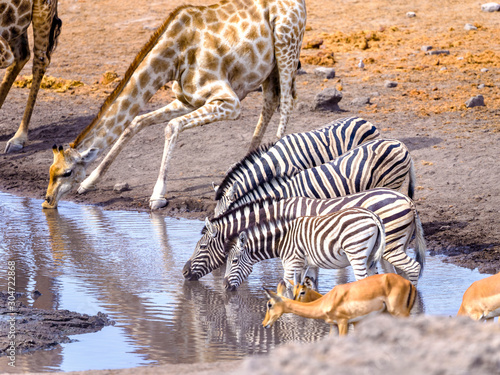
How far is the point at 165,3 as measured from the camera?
69.7 ft

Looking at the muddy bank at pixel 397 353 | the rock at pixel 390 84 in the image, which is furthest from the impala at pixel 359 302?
the rock at pixel 390 84

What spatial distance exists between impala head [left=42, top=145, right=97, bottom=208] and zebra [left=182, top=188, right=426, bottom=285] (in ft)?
9.49

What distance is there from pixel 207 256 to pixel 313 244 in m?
1.20

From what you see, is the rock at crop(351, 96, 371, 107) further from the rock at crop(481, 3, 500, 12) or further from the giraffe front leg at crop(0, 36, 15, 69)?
the rock at crop(481, 3, 500, 12)

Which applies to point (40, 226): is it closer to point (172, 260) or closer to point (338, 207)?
point (172, 260)

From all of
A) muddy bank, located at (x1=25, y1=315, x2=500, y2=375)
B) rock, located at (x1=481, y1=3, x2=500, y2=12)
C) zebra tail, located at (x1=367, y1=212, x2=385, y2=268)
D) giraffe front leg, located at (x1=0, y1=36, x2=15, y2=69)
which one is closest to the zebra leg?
giraffe front leg, located at (x1=0, y1=36, x2=15, y2=69)

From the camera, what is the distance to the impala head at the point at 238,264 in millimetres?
7154

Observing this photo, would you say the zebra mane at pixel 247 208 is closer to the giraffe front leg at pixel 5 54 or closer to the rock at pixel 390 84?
the giraffe front leg at pixel 5 54

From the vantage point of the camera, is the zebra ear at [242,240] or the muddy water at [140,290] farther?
the zebra ear at [242,240]

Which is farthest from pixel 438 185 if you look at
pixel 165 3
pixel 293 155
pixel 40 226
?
pixel 165 3

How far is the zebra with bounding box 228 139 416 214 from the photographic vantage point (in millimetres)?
7926

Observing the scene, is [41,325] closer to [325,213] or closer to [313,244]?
[313,244]

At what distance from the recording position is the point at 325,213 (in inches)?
282

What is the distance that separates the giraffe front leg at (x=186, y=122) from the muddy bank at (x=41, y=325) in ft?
13.5
